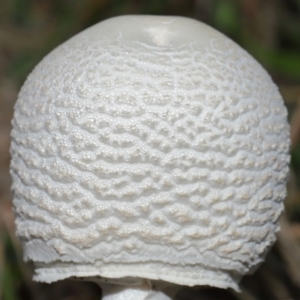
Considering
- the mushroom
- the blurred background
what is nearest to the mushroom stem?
the mushroom

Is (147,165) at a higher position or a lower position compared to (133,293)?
higher

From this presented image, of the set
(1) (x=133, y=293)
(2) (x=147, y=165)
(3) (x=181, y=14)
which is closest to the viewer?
(2) (x=147, y=165)

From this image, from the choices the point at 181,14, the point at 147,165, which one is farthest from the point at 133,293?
the point at 181,14

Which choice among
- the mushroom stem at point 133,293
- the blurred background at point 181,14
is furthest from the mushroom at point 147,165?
the blurred background at point 181,14

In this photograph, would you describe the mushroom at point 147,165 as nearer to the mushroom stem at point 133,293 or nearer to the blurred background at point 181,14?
the mushroom stem at point 133,293

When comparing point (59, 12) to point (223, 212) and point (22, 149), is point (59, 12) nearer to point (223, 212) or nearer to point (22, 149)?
point (22, 149)

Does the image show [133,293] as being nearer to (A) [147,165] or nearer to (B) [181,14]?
(A) [147,165]
